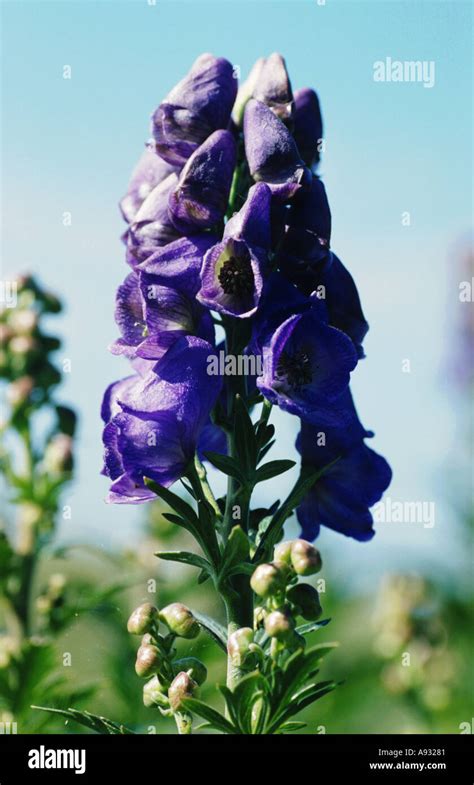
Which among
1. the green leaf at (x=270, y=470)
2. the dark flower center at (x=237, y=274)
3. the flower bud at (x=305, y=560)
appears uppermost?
the dark flower center at (x=237, y=274)

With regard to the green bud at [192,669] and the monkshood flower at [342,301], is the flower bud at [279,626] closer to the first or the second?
the green bud at [192,669]

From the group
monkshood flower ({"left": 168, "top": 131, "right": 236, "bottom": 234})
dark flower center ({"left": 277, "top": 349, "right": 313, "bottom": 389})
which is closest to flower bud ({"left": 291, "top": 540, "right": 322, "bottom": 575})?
dark flower center ({"left": 277, "top": 349, "right": 313, "bottom": 389})

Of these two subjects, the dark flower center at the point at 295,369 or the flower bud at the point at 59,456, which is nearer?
the dark flower center at the point at 295,369

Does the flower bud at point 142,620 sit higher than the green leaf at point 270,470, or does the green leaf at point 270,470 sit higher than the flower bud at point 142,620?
the green leaf at point 270,470

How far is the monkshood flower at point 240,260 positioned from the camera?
219cm

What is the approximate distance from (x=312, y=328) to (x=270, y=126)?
48 centimetres

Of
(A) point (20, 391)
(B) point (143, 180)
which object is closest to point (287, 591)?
(B) point (143, 180)

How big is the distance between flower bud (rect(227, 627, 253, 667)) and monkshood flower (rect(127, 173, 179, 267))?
89 centimetres

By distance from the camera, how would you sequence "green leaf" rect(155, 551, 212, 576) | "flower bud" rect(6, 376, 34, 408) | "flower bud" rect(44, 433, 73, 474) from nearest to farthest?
"green leaf" rect(155, 551, 212, 576)
"flower bud" rect(44, 433, 73, 474)
"flower bud" rect(6, 376, 34, 408)

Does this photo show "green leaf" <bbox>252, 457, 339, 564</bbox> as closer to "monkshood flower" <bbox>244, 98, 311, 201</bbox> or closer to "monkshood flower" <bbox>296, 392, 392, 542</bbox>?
"monkshood flower" <bbox>296, 392, 392, 542</bbox>

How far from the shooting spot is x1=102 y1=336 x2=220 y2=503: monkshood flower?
85.9 inches

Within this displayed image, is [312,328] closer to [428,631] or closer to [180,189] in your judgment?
[180,189]

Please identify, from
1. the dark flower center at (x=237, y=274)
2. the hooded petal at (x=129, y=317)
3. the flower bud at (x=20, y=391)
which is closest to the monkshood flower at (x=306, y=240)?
the dark flower center at (x=237, y=274)

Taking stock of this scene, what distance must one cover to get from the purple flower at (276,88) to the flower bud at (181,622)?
3.76 ft
